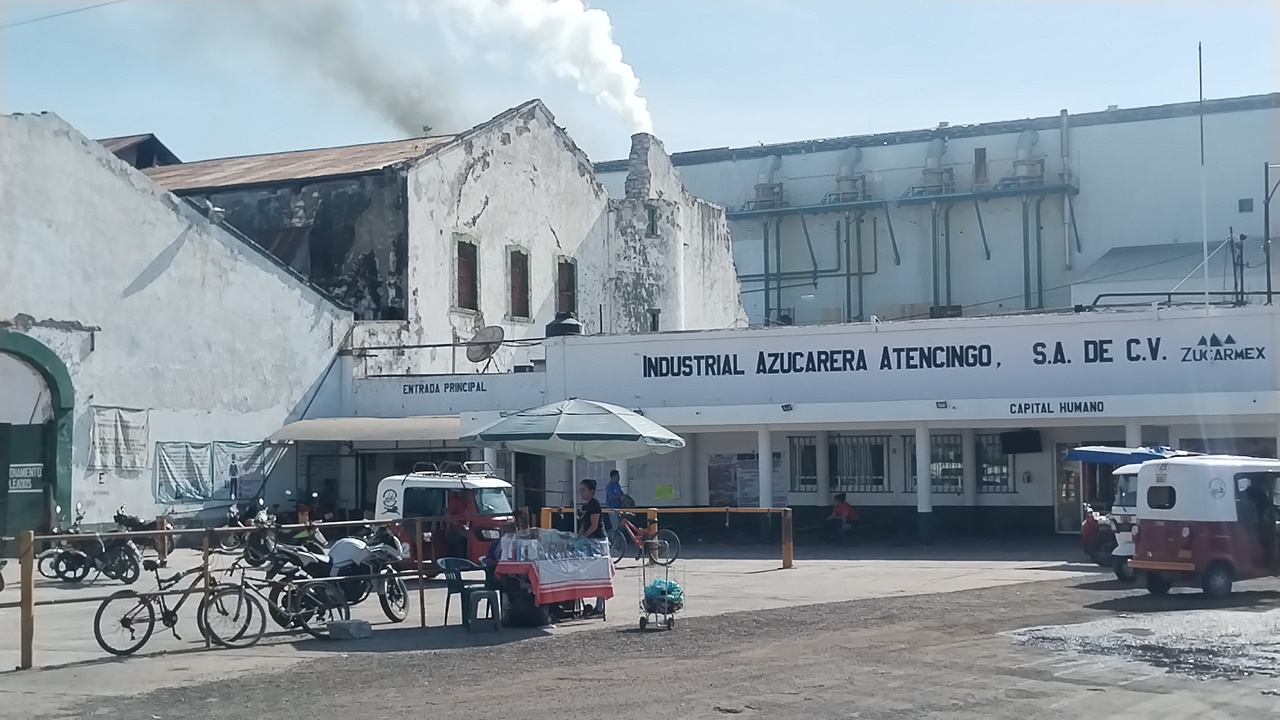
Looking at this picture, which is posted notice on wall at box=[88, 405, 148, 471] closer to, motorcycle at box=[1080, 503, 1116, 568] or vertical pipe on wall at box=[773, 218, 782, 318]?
motorcycle at box=[1080, 503, 1116, 568]

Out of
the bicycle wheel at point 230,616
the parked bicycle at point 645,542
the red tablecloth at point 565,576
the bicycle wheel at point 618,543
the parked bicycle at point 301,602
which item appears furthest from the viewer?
the bicycle wheel at point 618,543

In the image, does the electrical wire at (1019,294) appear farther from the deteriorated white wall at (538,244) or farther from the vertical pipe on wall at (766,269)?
the deteriorated white wall at (538,244)

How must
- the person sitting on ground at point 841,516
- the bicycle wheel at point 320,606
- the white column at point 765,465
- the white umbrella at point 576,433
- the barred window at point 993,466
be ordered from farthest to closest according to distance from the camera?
the barred window at point 993,466
the white column at point 765,465
the person sitting on ground at point 841,516
the white umbrella at point 576,433
the bicycle wheel at point 320,606

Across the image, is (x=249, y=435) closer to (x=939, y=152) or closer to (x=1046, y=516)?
(x=1046, y=516)

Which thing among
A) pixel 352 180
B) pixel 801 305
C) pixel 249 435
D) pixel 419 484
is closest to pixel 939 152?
pixel 801 305

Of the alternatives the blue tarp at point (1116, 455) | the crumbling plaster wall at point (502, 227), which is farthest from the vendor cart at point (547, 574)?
the crumbling plaster wall at point (502, 227)

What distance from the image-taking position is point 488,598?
1477 cm

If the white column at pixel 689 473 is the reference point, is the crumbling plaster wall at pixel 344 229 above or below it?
above

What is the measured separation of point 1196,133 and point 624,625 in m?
38.4

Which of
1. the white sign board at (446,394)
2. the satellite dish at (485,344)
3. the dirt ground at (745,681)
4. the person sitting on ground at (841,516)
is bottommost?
the dirt ground at (745,681)

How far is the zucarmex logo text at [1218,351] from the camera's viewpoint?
2541 cm

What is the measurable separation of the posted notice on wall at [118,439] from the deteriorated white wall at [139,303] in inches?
6.8

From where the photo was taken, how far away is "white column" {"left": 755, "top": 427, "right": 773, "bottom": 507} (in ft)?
90.2

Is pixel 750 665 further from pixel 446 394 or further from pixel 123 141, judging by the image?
pixel 123 141
